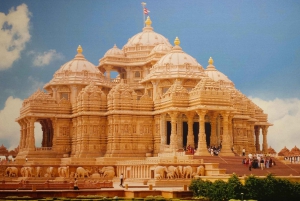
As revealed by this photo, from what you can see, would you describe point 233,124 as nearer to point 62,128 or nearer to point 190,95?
point 190,95

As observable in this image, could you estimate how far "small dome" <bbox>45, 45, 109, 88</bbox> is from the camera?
68.9m

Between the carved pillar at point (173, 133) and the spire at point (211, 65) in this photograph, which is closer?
the carved pillar at point (173, 133)

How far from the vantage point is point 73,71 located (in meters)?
69.4

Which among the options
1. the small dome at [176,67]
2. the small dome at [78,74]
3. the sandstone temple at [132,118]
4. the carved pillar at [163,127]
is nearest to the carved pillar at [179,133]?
the sandstone temple at [132,118]

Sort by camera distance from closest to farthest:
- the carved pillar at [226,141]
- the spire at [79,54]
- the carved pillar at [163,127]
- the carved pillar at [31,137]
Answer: the carved pillar at [226,141] < the carved pillar at [163,127] < the carved pillar at [31,137] < the spire at [79,54]

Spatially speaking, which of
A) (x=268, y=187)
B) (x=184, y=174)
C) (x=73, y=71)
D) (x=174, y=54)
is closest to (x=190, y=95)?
(x=174, y=54)

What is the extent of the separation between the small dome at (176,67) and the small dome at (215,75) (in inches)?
349

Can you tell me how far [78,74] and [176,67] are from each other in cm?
1149

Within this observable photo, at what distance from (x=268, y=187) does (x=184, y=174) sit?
12279 mm

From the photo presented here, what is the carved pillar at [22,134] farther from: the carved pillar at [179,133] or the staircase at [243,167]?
the staircase at [243,167]

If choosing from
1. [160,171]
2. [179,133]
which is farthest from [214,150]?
[160,171]

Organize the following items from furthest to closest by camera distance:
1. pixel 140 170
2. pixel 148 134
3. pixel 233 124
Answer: pixel 233 124 → pixel 148 134 → pixel 140 170

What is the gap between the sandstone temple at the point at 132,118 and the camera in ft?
182

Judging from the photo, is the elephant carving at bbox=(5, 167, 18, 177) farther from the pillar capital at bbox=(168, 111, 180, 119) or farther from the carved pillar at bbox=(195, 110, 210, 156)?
the carved pillar at bbox=(195, 110, 210, 156)
